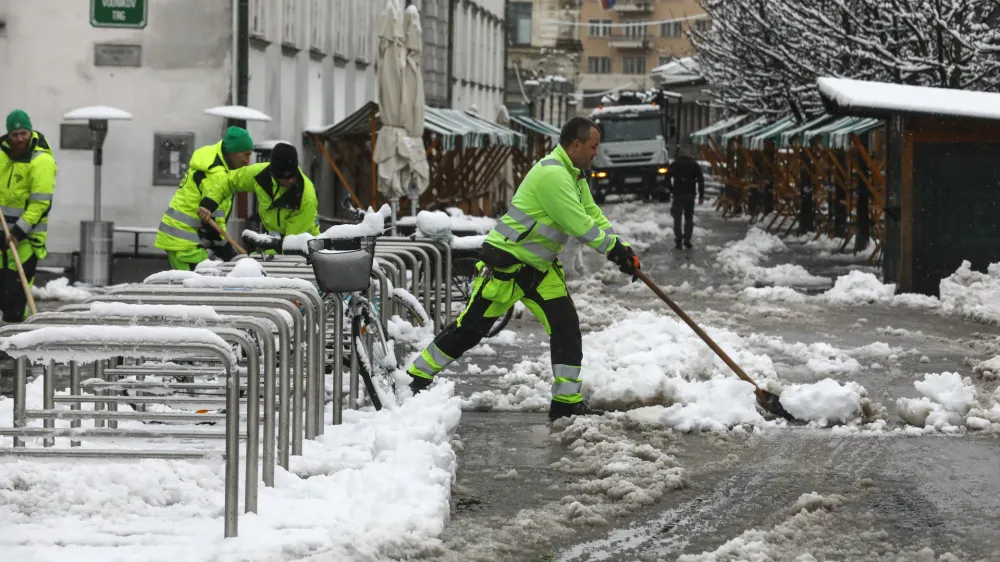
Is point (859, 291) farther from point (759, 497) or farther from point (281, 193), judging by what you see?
point (759, 497)

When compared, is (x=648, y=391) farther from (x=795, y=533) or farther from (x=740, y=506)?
(x=795, y=533)

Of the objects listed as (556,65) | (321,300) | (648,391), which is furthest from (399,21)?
(556,65)

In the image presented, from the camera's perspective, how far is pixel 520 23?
82.2 m

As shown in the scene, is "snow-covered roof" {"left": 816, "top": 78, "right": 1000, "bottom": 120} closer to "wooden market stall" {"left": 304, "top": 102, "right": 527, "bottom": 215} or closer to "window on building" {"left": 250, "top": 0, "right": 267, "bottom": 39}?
"wooden market stall" {"left": 304, "top": 102, "right": 527, "bottom": 215}

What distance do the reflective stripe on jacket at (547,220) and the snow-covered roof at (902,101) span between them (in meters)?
9.14

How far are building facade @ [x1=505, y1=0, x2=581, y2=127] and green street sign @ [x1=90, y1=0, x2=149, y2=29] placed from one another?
2397 inches

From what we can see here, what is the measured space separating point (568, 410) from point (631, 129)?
4242 cm

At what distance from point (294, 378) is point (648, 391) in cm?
312

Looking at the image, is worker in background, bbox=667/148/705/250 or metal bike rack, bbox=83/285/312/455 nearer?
metal bike rack, bbox=83/285/312/455

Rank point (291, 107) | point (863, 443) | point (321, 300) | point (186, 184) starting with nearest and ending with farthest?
point (321, 300), point (863, 443), point (186, 184), point (291, 107)

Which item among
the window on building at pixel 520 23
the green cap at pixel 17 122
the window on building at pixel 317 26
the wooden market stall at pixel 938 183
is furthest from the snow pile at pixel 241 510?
the window on building at pixel 520 23

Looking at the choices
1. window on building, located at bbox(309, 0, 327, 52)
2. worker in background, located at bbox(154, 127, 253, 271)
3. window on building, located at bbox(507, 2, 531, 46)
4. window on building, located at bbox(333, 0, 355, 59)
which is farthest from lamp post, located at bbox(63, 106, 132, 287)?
window on building, located at bbox(507, 2, 531, 46)

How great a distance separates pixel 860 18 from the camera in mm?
26469

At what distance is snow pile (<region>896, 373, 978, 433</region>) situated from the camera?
9.65 meters
